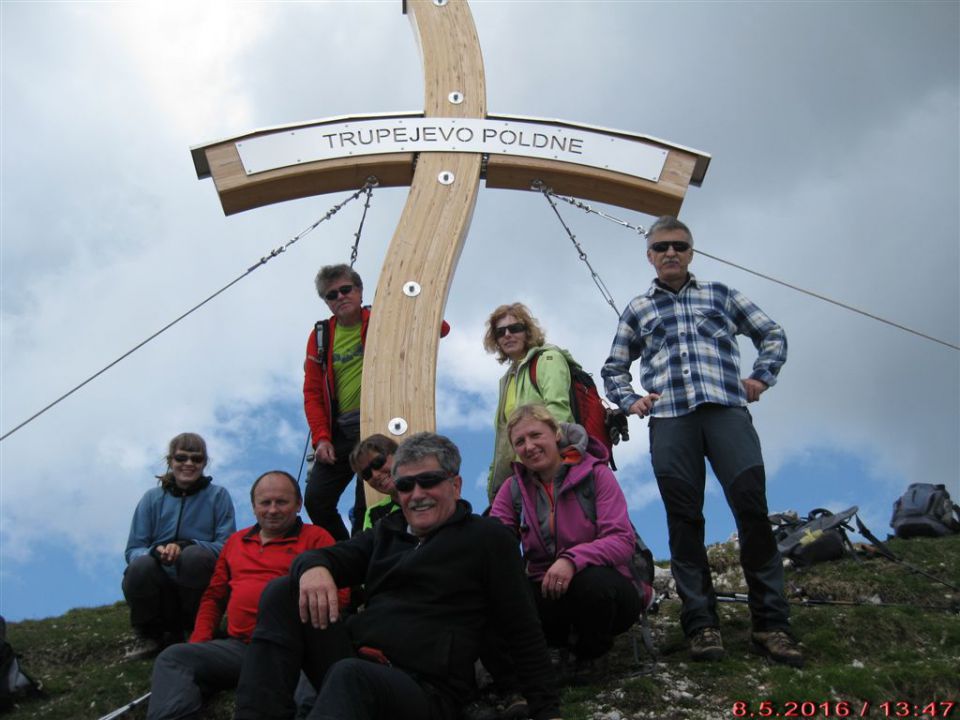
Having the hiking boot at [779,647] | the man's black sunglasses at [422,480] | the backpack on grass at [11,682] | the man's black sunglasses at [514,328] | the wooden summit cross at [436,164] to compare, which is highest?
the wooden summit cross at [436,164]

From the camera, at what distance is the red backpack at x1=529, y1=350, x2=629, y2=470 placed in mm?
5164

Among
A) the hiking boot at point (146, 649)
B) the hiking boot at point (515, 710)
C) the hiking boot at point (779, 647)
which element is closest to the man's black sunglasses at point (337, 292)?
the hiking boot at point (146, 649)

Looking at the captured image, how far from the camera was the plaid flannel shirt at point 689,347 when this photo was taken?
476 centimetres

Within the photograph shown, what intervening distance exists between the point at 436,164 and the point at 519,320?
1338 millimetres

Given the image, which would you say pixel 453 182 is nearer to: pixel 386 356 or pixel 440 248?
pixel 440 248

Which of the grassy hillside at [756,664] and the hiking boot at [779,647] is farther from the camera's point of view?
the hiking boot at [779,647]

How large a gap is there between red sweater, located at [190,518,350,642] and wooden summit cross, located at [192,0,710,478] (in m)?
1.44

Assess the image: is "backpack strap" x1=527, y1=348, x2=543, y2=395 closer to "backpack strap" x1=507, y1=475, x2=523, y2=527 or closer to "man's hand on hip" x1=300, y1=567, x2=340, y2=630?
"backpack strap" x1=507, y1=475, x2=523, y2=527

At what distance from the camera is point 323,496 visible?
18.1 ft

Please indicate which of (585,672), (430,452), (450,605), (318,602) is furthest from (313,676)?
(585,672)

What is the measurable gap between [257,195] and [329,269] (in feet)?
2.57

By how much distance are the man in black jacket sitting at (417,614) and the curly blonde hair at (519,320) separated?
1.89 meters

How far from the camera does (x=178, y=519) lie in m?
5.39

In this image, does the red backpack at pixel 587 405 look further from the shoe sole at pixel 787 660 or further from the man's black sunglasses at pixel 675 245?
the shoe sole at pixel 787 660
